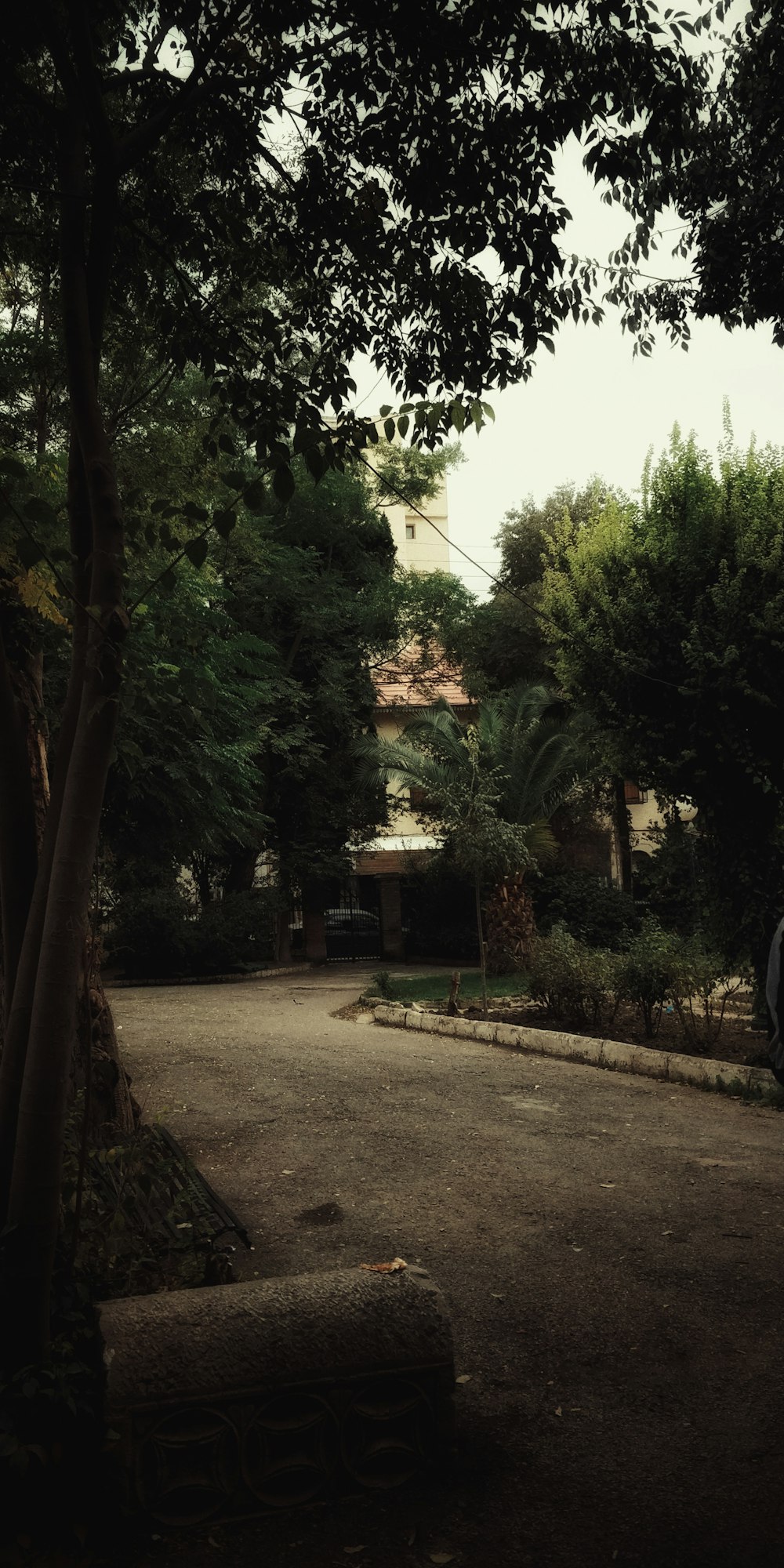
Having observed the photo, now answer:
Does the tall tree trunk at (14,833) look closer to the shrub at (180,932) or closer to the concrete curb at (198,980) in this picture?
the concrete curb at (198,980)

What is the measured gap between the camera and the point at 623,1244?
602 cm

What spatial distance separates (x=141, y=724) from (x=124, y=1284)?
12.1 metres

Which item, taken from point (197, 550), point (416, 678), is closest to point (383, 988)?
point (416, 678)

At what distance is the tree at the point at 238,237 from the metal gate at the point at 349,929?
2458 cm

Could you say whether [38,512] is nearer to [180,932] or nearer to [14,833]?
[14,833]

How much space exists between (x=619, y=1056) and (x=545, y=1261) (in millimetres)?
6164

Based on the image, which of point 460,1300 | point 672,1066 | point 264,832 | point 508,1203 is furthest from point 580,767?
point 460,1300

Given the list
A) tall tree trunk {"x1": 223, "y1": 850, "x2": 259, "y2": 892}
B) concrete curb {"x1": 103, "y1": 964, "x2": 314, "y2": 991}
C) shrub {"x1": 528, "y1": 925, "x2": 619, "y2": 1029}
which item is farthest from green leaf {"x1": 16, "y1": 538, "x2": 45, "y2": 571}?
tall tree trunk {"x1": 223, "y1": 850, "x2": 259, "y2": 892}

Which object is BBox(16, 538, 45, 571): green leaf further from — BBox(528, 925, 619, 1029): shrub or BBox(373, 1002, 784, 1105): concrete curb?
BBox(528, 925, 619, 1029): shrub

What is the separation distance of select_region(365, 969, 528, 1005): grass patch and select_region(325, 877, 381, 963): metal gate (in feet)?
22.4

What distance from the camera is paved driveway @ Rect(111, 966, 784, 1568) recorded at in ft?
11.2

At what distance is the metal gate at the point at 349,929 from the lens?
30.5 meters

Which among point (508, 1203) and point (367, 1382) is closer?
point (367, 1382)

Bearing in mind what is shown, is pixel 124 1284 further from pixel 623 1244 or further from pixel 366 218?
pixel 366 218
